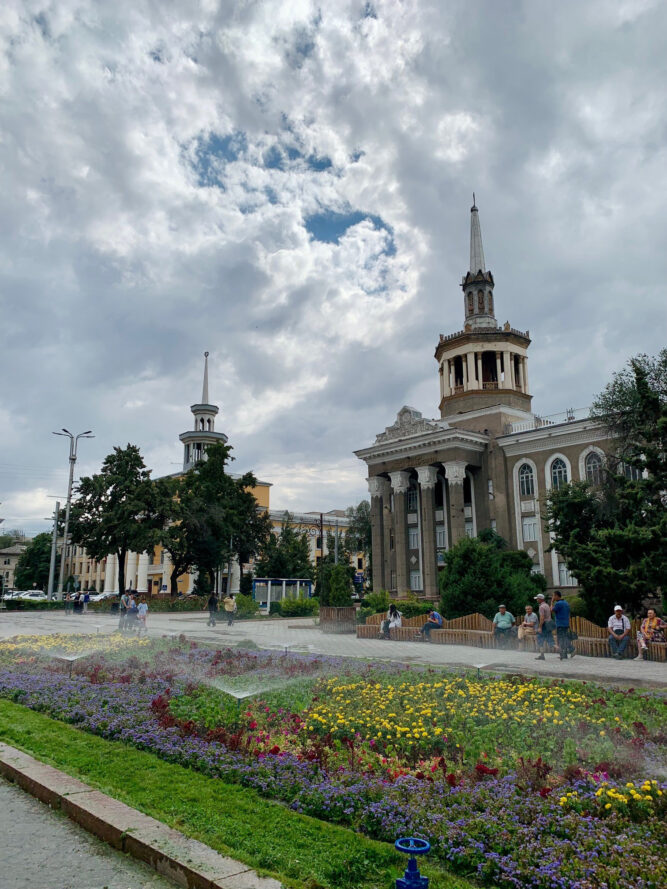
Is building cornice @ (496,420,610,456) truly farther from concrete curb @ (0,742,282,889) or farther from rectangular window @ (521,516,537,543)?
concrete curb @ (0,742,282,889)

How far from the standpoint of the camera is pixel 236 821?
5523 mm

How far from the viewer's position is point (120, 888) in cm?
457

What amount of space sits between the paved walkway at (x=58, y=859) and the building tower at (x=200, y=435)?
80392 millimetres

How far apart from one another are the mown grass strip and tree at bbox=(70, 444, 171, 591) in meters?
43.7

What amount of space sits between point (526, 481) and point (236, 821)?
146 ft

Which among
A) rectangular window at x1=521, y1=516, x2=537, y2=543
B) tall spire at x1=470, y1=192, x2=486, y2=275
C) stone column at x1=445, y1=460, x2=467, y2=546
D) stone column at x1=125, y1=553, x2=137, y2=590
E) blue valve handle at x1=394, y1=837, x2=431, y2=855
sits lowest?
blue valve handle at x1=394, y1=837, x2=431, y2=855

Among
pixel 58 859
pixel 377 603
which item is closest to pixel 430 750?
pixel 58 859

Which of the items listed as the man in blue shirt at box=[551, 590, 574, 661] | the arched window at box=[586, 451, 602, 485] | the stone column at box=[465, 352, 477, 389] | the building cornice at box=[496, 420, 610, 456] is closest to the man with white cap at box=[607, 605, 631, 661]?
the man in blue shirt at box=[551, 590, 574, 661]

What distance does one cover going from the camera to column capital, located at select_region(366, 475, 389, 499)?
54531mm

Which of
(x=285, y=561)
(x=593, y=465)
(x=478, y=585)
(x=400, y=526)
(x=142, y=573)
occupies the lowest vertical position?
(x=478, y=585)

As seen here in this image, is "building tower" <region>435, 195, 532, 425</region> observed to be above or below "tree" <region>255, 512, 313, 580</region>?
above

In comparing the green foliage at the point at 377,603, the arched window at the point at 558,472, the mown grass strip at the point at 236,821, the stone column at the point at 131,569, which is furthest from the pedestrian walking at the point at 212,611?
the stone column at the point at 131,569

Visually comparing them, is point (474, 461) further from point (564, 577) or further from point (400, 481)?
point (564, 577)

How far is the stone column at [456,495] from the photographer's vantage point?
47.5m
